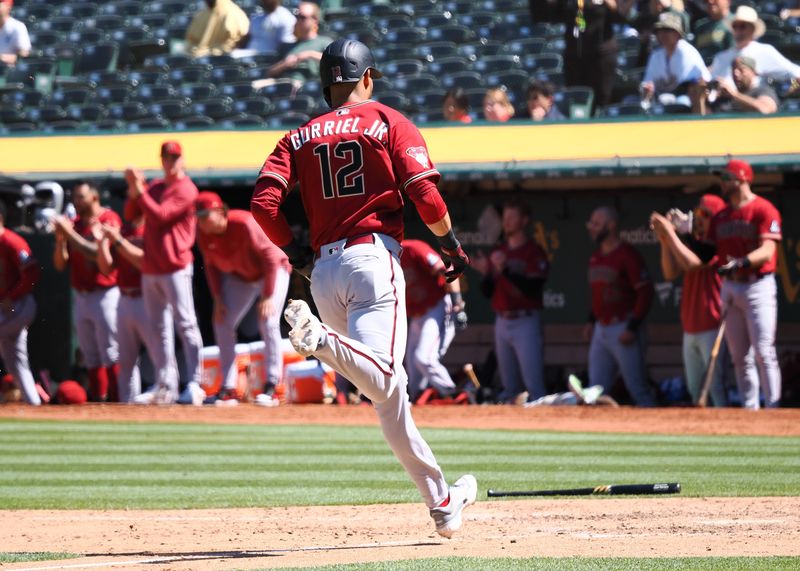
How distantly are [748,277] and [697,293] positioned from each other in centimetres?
68

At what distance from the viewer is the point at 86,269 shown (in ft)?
41.2

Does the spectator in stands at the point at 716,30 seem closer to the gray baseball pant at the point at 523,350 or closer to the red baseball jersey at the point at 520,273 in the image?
the red baseball jersey at the point at 520,273

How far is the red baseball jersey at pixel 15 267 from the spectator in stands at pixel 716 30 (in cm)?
675

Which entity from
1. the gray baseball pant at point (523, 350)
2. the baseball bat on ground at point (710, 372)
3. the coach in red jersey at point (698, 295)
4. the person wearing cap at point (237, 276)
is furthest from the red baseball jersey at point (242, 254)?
the baseball bat on ground at point (710, 372)

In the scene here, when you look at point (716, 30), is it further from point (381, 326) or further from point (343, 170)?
point (381, 326)

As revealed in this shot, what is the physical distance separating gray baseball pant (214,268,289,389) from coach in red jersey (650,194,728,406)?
323 centimetres

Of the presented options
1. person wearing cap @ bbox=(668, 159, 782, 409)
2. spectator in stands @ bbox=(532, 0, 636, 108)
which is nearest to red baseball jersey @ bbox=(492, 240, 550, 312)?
person wearing cap @ bbox=(668, 159, 782, 409)

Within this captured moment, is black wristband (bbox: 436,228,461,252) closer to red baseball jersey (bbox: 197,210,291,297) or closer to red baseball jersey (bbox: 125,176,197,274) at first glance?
red baseball jersey (bbox: 197,210,291,297)

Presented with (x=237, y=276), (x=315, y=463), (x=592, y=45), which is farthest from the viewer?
(x=592, y=45)

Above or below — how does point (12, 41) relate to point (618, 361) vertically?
above

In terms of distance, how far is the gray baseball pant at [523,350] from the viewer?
40.6 ft

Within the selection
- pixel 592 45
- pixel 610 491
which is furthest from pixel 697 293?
pixel 610 491

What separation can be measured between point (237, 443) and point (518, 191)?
5449 millimetres

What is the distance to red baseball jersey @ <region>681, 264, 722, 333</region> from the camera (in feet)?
37.5
